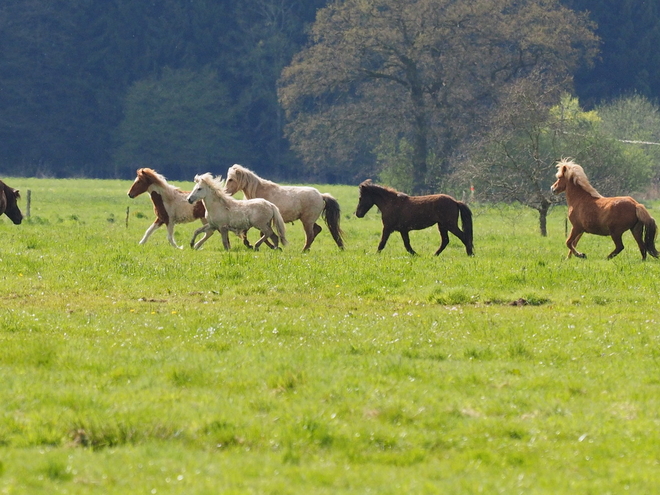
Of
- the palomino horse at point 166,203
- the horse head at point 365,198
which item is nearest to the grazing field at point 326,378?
the horse head at point 365,198

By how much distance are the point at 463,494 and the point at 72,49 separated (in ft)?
273

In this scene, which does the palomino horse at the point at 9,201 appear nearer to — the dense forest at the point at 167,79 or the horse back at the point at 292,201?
the horse back at the point at 292,201

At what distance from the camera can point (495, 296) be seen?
15.0 meters

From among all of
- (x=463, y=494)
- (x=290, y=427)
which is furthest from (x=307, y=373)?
(x=463, y=494)

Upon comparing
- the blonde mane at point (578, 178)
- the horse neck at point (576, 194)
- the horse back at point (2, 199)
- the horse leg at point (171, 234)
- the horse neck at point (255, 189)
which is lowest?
the horse leg at point (171, 234)

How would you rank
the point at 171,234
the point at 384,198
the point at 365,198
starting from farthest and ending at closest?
the point at 171,234, the point at 365,198, the point at 384,198

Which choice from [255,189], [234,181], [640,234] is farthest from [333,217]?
[640,234]

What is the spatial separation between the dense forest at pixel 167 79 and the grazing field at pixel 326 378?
222ft

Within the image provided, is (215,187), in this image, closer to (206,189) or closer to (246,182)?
(206,189)

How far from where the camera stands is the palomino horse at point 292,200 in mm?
22328

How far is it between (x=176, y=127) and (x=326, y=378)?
76400 millimetres

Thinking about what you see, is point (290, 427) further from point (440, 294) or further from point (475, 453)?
point (440, 294)

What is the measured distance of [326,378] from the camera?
9.36m

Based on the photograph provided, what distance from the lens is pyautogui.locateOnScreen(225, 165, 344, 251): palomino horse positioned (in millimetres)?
22328
